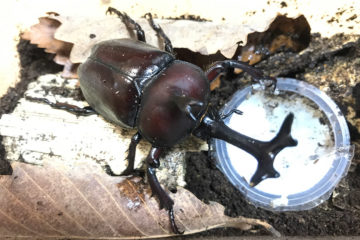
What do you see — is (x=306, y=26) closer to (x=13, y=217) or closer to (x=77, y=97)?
(x=77, y=97)

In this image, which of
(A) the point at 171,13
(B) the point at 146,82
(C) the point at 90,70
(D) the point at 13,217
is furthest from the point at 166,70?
(D) the point at 13,217

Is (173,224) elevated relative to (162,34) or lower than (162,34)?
lower

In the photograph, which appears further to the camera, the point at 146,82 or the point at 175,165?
the point at 175,165

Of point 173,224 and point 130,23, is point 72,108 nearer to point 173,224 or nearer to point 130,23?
point 130,23

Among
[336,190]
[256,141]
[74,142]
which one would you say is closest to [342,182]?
[336,190]

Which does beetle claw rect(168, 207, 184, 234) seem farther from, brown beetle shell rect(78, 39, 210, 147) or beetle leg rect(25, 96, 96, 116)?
beetle leg rect(25, 96, 96, 116)

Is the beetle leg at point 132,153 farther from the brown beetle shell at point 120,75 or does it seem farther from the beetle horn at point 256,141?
the beetle horn at point 256,141

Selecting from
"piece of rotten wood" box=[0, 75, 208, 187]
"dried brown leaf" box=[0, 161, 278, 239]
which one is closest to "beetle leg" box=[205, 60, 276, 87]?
"piece of rotten wood" box=[0, 75, 208, 187]
